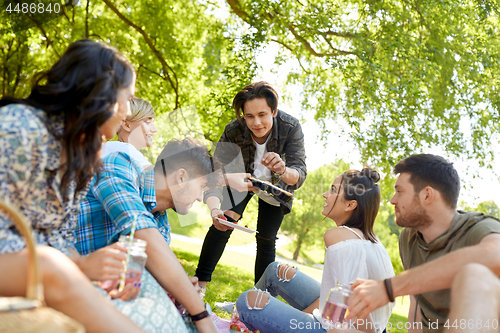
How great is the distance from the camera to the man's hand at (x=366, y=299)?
6.06 ft

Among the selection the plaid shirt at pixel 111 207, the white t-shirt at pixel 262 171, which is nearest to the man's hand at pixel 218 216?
the white t-shirt at pixel 262 171

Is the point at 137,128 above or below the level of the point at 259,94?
below

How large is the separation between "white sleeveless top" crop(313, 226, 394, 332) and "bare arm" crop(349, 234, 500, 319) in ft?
2.05

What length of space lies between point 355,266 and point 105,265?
5.04 feet

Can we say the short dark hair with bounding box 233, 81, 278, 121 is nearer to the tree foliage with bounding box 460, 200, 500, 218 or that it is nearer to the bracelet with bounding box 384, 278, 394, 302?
the bracelet with bounding box 384, 278, 394, 302

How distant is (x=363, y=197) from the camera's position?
9.97ft

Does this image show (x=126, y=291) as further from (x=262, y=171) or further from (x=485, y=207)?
(x=485, y=207)

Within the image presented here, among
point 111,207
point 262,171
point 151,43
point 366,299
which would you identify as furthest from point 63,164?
point 151,43

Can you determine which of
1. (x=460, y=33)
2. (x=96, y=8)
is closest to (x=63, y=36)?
(x=96, y=8)

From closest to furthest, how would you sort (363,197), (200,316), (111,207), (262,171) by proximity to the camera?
(111,207)
(200,316)
(363,197)
(262,171)

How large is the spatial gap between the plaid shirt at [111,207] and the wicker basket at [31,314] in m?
0.80

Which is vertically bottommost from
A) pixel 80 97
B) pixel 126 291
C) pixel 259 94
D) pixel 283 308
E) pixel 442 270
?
pixel 283 308

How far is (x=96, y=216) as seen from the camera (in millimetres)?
2111

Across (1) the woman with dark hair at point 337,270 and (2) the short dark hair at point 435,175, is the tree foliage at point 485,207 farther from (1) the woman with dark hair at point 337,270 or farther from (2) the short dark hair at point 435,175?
(2) the short dark hair at point 435,175
